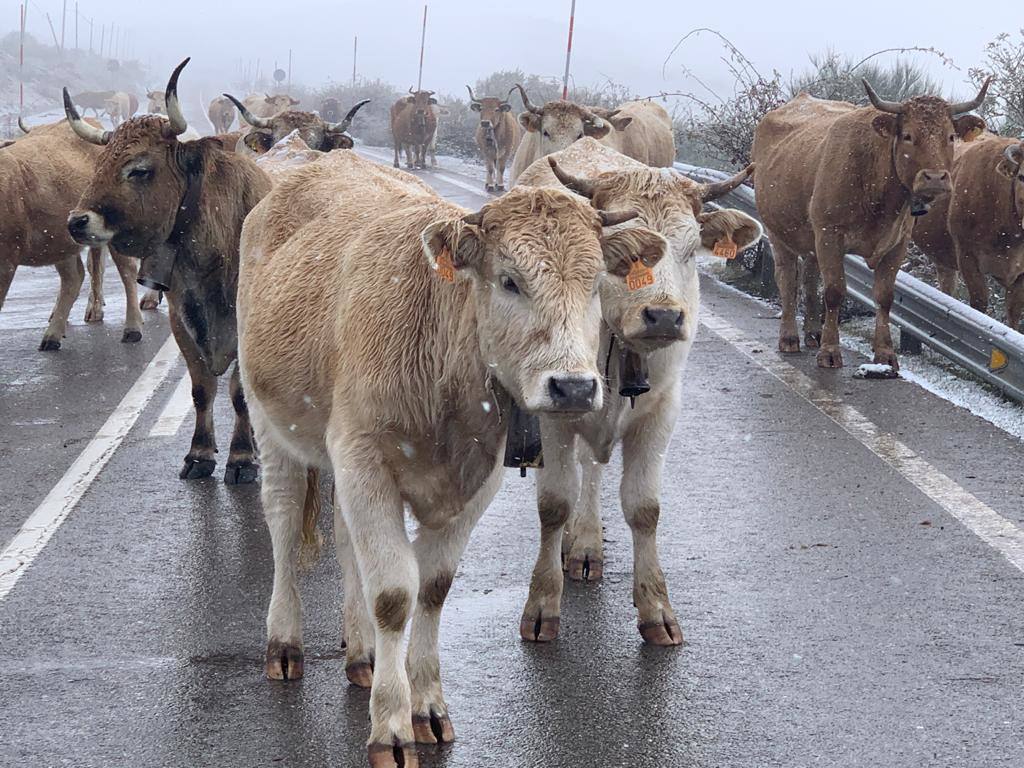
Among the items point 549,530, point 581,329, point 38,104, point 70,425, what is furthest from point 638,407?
point 38,104

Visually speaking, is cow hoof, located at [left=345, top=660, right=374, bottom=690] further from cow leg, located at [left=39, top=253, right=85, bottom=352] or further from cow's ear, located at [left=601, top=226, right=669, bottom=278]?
cow leg, located at [left=39, top=253, right=85, bottom=352]

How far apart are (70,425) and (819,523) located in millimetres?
4996

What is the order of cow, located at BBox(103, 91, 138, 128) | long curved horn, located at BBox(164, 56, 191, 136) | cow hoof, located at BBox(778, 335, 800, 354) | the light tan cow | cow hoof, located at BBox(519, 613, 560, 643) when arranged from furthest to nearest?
cow, located at BBox(103, 91, 138, 128), cow hoof, located at BBox(778, 335, 800, 354), long curved horn, located at BBox(164, 56, 191, 136), cow hoof, located at BBox(519, 613, 560, 643), the light tan cow

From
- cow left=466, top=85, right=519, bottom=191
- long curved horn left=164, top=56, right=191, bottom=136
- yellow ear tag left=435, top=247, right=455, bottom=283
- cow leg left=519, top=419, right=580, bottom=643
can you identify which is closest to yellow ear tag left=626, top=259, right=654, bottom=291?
yellow ear tag left=435, top=247, right=455, bottom=283

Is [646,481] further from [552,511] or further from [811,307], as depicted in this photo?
[811,307]

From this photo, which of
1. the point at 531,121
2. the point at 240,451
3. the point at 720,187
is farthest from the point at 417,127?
the point at 720,187

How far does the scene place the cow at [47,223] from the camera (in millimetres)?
12344

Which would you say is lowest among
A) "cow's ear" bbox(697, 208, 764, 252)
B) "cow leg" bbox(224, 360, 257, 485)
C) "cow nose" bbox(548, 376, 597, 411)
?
"cow leg" bbox(224, 360, 257, 485)

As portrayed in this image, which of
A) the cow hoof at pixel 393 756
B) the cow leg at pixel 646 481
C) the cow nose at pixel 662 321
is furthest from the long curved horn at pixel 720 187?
the cow hoof at pixel 393 756

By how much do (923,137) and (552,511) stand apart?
6035mm

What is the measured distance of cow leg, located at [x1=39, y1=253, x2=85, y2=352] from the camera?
489 inches

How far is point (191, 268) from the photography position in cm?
878

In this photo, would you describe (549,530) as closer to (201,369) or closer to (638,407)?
(638,407)

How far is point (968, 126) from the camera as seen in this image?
440 inches
